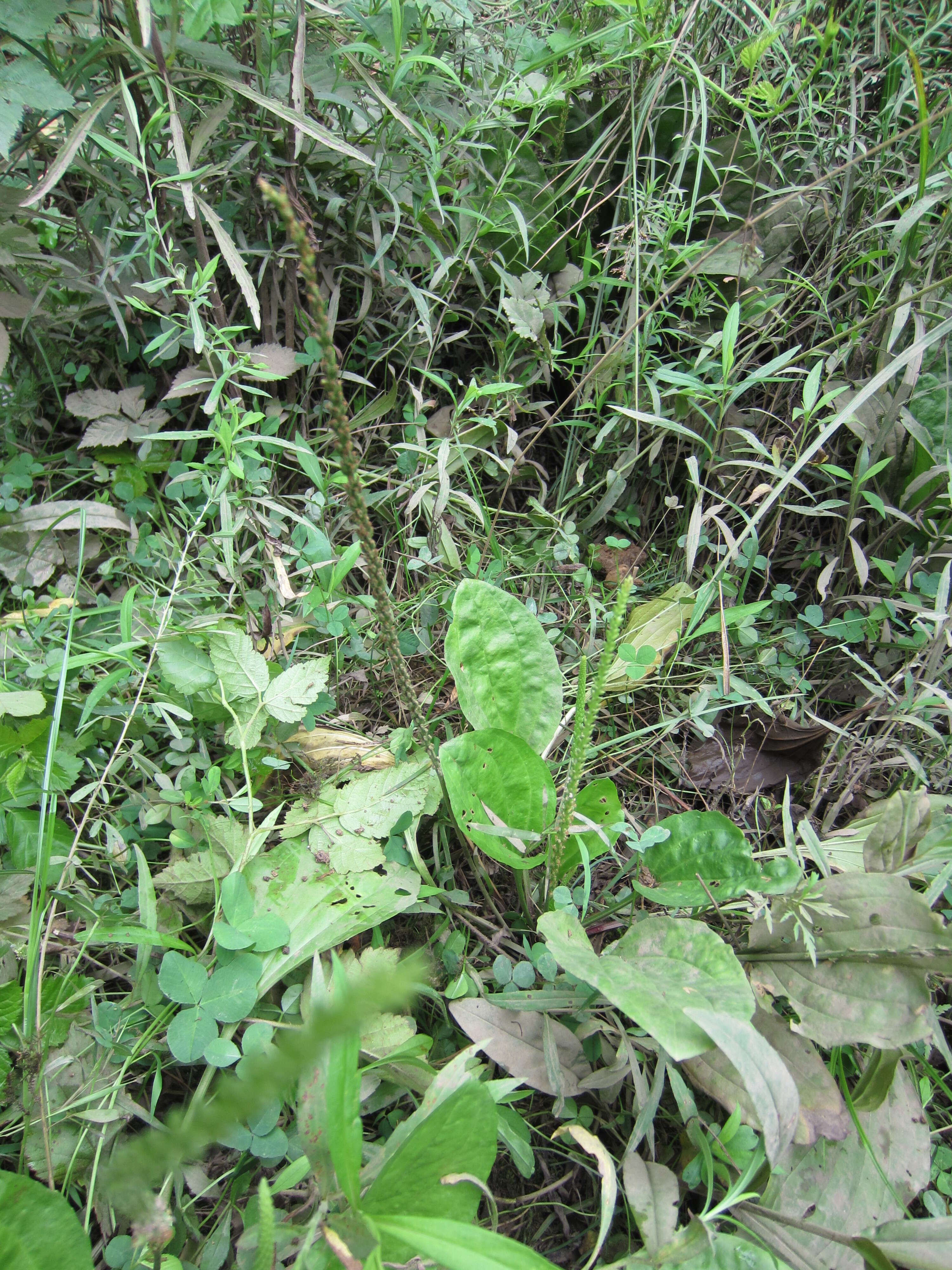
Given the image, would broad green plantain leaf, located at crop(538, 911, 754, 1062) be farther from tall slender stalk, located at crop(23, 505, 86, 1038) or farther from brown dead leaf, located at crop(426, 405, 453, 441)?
brown dead leaf, located at crop(426, 405, 453, 441)

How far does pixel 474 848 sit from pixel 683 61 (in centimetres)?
202

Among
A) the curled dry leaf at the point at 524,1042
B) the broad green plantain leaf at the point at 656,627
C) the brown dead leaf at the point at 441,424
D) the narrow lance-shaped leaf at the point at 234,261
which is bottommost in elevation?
the curled dry leaf at the point at 524,1042

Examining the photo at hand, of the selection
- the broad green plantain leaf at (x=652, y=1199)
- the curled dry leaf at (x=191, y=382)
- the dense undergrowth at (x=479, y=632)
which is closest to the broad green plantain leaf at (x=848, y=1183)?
the dense undergrowth at (x=479, y=632)

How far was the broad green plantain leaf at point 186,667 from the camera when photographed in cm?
147

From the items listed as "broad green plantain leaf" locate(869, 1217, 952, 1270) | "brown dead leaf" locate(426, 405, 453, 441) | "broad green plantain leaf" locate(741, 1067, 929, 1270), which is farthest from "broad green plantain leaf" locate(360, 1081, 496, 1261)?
"brown dead leaf" locate(426, 405, 453, 441)

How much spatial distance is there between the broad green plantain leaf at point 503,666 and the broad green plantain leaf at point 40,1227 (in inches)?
36.4

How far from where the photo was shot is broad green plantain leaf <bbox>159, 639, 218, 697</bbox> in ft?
4.83

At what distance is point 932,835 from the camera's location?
1264 mm

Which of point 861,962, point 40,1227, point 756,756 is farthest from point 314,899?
point 756,756

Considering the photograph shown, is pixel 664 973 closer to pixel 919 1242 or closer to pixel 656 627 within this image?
pixel 919 1242

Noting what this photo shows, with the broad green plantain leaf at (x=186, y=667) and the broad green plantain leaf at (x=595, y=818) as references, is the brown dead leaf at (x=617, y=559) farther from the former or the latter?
the broad green plantain leaf at (x=186, y=667)

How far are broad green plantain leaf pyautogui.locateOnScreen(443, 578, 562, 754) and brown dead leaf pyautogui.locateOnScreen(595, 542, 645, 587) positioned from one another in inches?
18.3

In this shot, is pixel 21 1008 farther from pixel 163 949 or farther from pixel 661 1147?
pixel 661 1147

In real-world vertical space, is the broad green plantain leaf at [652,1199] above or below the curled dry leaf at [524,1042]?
below
